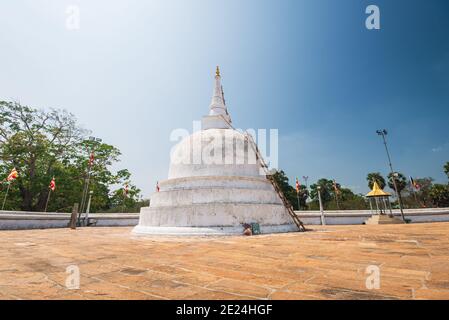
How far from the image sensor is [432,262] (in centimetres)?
350

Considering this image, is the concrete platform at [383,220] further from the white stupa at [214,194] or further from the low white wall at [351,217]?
the white stupa at [214,194]

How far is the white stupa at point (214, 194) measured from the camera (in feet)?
32.6

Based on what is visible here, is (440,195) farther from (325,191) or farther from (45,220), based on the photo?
(45,220)

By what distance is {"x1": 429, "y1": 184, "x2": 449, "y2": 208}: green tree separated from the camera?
33125 millimetres

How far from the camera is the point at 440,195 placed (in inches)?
1325

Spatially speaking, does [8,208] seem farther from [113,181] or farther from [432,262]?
[432,262]

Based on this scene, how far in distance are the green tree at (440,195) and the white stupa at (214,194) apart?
36.1m

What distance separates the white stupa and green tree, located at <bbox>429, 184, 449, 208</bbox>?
119 feet

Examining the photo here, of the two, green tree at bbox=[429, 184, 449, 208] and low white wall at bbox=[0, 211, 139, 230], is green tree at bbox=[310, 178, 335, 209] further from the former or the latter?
low white wall at bbox=[0, 211, 139, 230]

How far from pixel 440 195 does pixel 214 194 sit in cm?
4057

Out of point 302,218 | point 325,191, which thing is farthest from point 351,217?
point 325,191

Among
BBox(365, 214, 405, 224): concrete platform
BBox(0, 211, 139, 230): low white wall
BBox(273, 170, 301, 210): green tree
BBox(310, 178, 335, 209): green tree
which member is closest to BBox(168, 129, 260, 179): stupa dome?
BBox(0, 211, 139, 230): low white wall

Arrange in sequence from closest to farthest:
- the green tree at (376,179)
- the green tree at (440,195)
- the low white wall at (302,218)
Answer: the low white wall at (302,218)
the green tree at (440,195)
the green tree at (376,179)

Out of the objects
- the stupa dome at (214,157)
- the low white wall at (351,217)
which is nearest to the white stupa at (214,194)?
the stupa dome at (214,157)
